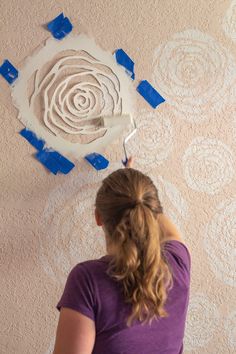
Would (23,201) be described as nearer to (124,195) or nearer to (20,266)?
(20,266)

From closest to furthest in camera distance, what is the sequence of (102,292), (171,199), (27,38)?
(102,292), (27,38), (171,199)

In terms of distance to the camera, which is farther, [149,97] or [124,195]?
[149,97]

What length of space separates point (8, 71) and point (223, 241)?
79 cm

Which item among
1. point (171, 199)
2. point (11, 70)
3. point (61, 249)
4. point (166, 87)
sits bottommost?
point (171, 199)

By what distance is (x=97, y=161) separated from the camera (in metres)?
1.15

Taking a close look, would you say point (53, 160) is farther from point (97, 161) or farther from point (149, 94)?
point (149, 94)

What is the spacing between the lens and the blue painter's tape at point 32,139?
3.66ft

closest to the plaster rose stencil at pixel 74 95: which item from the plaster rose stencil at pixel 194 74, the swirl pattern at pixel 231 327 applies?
the plaster rose stencil at pixel 194 74

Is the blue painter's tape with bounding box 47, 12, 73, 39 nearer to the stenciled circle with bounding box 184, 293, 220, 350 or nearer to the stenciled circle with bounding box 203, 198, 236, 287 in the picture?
the stenciled circle with bounding box 203, 198, 236, 287

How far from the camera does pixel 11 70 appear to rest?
1.09m

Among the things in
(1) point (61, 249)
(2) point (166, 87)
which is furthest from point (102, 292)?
(2) point (166, 87)

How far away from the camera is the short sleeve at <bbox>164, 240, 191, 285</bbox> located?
2.83 feet

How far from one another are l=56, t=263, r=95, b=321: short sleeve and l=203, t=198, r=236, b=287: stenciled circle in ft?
1.79

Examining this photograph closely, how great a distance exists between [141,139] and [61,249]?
15.3 inches
